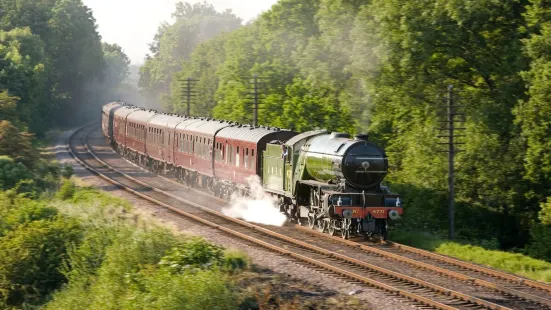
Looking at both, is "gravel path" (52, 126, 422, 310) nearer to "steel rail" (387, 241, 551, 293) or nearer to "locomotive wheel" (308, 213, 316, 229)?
"locomotive wheel" (308, 213, 316, 229)

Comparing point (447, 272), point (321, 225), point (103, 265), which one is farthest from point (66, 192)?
point (447, 272)

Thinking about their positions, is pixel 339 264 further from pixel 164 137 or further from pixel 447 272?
pixel 164 137

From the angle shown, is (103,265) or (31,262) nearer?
(103,265)

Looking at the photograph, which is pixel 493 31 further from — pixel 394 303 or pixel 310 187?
pixel 394 303

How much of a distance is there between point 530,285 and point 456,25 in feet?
52.0

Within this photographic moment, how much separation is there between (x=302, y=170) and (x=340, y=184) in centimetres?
229

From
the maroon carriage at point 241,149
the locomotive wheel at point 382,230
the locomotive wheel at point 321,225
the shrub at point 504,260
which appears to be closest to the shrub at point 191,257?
the locomotive wheel at point 382,230

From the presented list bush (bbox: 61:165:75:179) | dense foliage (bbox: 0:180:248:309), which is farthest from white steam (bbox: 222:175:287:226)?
bush (bbox: 61:165:75:179)

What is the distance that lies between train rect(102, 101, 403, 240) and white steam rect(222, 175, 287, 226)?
33 cm

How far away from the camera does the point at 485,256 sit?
22797 millimetres

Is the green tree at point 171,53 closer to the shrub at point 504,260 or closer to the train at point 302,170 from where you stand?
the train at point 302,170

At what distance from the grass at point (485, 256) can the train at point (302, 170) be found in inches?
44.9

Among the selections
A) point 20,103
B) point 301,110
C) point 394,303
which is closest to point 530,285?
point 394,303

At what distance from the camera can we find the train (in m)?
24.4
